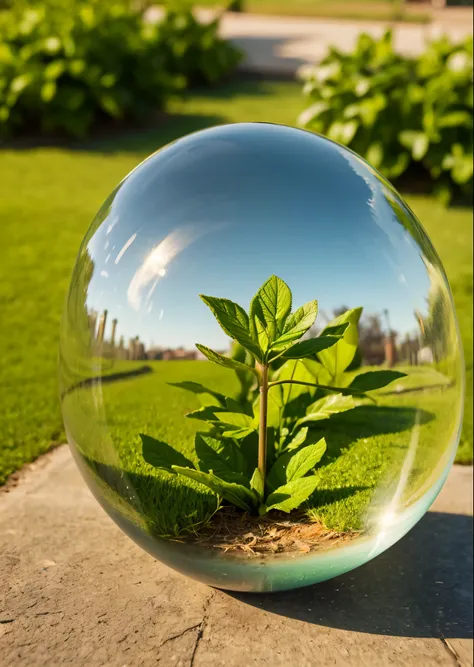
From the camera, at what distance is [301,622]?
8.41ft

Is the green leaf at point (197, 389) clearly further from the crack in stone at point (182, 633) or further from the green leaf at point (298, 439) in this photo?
the crack in stone at point (182, 633)

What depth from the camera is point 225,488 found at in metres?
2.40

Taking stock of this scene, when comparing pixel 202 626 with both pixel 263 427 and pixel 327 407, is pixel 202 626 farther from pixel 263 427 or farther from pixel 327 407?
pixel 327 407

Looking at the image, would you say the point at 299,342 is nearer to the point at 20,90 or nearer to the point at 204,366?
the point at 204,366

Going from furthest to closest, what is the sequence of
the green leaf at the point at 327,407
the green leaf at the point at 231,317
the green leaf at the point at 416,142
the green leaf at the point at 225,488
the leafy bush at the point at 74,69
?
the leafy bush at the point at 74,69
the green leaf at the point at 416,142
the green leaf at the point at 327,407
the green leaf at the point at 225,488
the green leaf at the point at 231,317

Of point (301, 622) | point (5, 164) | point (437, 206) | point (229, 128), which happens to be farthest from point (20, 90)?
point (301, 622)

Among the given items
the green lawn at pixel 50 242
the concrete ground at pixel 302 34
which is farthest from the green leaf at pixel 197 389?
the concrete ground at pixel 302 34

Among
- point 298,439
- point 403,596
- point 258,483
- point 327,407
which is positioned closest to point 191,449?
point 258,483

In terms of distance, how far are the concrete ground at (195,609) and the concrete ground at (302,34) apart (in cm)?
1223

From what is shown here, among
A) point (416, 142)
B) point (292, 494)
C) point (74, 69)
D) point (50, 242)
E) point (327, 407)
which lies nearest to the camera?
point (292, 494)

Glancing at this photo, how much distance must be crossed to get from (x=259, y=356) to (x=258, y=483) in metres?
0.40


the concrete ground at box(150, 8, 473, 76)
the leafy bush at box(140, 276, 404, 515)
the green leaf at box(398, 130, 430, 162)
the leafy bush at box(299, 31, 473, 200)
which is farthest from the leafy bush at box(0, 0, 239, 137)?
the leafy bush at box(140, 276, 404, 515)

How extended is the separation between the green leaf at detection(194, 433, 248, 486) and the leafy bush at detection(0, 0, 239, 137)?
7.41 metres

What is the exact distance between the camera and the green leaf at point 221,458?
96.5 inches
